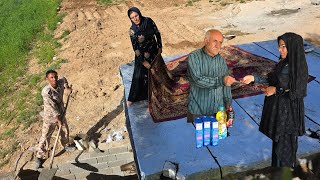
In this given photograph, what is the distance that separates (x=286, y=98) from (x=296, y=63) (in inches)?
17.3

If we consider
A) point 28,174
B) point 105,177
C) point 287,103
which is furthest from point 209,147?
point 28,174

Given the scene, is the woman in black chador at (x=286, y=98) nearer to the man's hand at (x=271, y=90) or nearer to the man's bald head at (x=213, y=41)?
the man's hand at (x=271, y=90)

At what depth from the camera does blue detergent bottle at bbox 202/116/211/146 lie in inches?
170

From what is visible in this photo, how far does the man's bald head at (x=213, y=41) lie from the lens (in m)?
3.82

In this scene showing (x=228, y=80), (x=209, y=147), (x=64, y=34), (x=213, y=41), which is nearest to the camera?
(x=213, y=41)

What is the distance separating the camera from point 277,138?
3.83 m

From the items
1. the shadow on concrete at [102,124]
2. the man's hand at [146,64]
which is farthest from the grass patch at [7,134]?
the man's hand at [146,64]

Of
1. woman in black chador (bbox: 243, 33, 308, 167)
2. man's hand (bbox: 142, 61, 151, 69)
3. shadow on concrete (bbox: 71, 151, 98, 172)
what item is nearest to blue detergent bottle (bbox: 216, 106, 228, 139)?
woman in black chador (bbox: 243, 33, 308, 167)

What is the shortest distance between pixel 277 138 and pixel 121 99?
511 cm

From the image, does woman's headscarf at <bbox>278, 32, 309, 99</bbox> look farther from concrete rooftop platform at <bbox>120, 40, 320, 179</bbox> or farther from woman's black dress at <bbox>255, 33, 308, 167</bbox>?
concrete rooftop platform at <bbox>120, 40, 320, 179</bbox>

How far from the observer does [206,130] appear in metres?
4.54

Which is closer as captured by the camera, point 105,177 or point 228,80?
point 228,80

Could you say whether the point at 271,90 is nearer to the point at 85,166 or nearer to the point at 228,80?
the point at 228,80

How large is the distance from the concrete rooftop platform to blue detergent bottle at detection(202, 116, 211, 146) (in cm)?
15
